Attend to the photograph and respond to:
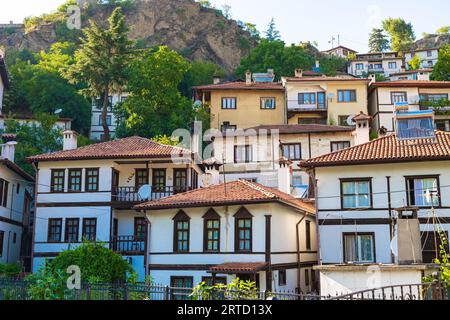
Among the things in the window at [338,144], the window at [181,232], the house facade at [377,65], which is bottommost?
the window at [181,232]

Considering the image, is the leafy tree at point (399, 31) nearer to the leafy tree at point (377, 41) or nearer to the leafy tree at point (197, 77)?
the leafy tree at point (377, 41)

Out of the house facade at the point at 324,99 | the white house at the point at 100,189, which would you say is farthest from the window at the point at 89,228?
the house facade at the point at 324,99

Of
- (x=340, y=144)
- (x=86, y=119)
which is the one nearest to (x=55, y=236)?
(x=340, y=144)

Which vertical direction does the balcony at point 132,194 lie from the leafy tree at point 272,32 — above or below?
below

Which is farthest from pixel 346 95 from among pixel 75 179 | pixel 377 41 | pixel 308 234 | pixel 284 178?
pixel 377 41

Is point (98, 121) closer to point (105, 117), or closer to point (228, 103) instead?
point (105, 117)

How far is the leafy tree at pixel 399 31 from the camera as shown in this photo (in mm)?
106688

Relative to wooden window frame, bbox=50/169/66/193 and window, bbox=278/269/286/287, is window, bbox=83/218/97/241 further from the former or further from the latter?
window, bbox=278/269/286/287

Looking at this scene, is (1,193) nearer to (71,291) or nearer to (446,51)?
(71,291)

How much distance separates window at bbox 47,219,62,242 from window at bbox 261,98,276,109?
78.5ft

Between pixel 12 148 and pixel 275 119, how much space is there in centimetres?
2380

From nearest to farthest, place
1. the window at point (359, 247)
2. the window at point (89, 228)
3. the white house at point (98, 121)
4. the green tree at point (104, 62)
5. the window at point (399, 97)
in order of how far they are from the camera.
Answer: the window at point (359, 247), the window at point (89, 228), the window at point (399, 97), the green tree at point (104, 62), the white house at point (98, 121)

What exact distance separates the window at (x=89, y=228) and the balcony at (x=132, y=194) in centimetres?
164

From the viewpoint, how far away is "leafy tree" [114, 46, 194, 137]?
46.2 metres
